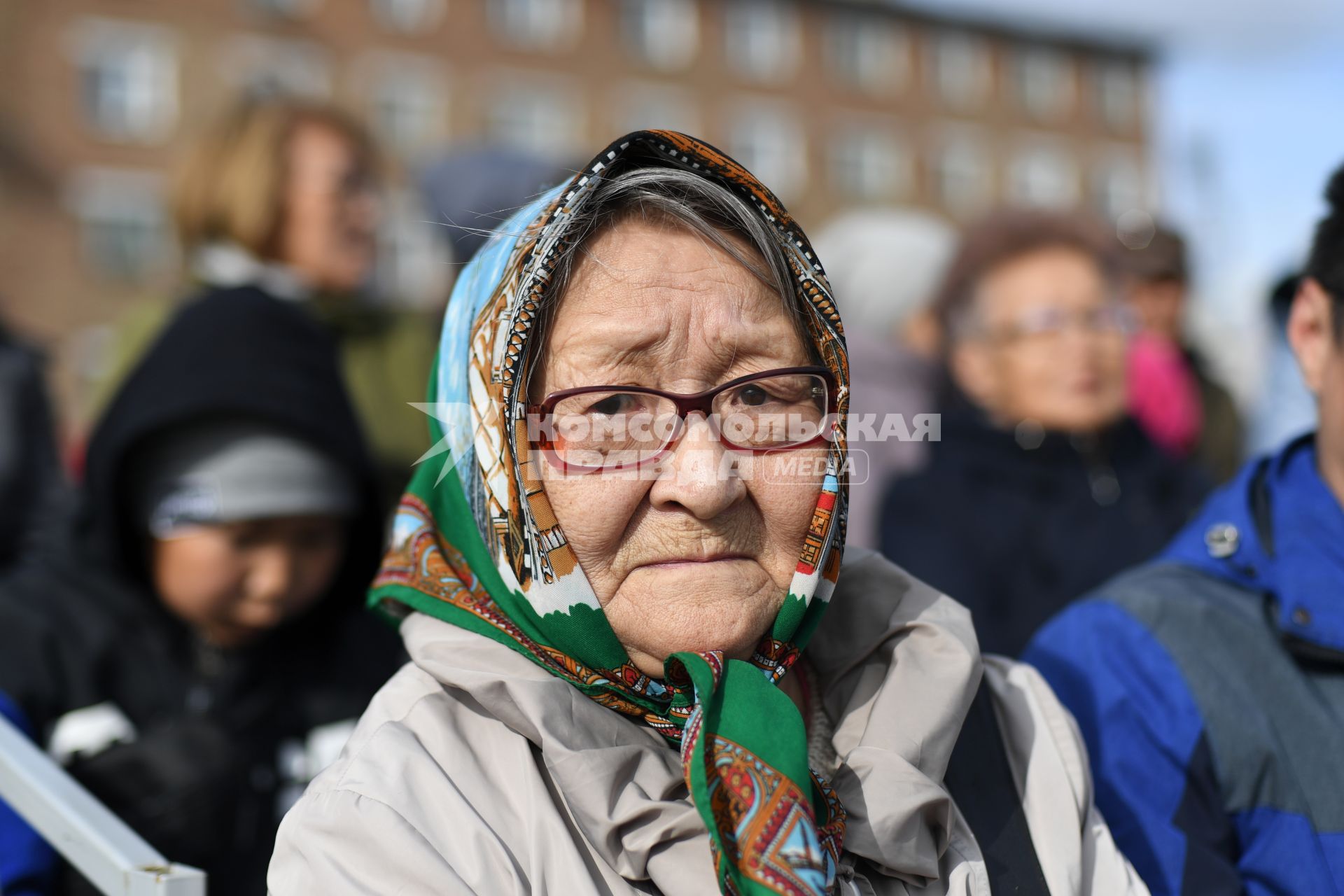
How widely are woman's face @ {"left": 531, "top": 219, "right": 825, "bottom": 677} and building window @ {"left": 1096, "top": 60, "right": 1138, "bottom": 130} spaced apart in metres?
41.5

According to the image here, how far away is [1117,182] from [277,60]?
26.9 meters

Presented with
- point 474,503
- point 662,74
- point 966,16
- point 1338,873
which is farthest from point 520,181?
point 966,16

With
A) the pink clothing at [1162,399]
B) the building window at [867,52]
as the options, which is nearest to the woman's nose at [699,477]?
the pink clothing at [1162,399]

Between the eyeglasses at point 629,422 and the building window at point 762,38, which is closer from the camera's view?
the eyeglasses at point 629,422

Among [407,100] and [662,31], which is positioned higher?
[662,31]

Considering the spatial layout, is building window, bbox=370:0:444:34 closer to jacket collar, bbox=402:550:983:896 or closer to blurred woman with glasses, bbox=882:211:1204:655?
blurred woman with glasses, bbox=882:211:1204:655

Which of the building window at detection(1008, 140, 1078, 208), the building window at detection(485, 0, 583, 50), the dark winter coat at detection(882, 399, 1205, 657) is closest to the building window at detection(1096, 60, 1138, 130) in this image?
the building window at detection(1008, 140, 1078, 208)

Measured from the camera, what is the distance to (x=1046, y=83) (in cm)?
3850

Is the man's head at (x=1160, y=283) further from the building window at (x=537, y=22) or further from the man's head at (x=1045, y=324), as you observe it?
the building window at (x=537, y=22)

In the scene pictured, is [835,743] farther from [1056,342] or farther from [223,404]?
[1056,342]

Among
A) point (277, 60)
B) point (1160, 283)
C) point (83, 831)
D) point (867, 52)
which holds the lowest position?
point (83, 831)

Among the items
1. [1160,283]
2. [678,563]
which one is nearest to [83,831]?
[678,563]

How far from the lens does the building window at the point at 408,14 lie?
93.4 ft

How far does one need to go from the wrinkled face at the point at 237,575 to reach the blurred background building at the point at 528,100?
16.2 meters
